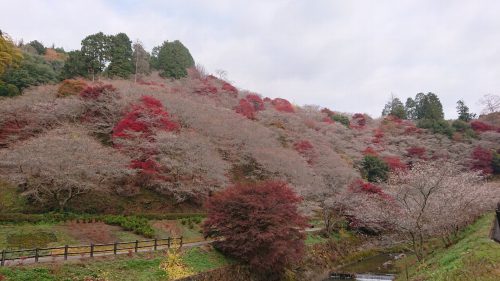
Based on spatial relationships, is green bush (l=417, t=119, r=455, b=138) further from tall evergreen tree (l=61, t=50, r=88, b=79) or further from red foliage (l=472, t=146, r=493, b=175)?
tall evergreen tree (l=61, t=50, r=88, b=79)

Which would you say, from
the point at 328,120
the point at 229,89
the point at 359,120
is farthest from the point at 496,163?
the point at 229,89

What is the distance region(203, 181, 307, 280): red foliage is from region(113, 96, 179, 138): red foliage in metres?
13.2

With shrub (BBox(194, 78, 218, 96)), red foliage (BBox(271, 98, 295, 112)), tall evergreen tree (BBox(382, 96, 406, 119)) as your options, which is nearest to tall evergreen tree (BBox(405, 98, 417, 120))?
tall evergreen tree (BBox(382, 96, 406, 119))

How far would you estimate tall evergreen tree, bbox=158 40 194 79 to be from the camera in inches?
2421

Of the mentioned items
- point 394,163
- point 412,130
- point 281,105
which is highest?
point 281,105

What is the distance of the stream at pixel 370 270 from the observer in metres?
25.5

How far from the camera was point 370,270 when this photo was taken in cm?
2836

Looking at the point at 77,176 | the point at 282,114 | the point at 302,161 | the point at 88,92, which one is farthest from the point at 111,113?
the point at 282,114

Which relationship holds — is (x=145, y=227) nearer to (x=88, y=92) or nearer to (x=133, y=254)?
(x=133, y=254)

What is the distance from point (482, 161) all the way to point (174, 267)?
2233 inches

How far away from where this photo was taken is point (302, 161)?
136 feet

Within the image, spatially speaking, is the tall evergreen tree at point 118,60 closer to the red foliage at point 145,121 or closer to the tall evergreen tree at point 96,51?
the tall evergreen tree at point 96,51

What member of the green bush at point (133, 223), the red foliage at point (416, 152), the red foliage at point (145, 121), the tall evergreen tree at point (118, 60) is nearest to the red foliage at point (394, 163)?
the red foliage at point (416, 152)

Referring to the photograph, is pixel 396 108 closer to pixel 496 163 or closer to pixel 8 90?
pixel 496 163
